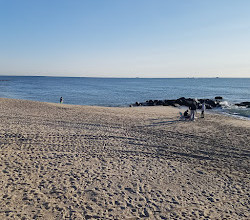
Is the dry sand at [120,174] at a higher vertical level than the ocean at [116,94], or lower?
lower

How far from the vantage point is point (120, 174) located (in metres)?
7.68

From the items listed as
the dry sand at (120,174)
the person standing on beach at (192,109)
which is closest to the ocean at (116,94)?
the person standing on beach at (192,109)

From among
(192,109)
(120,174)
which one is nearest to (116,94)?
(192,109)

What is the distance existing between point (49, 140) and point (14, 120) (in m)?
5.83

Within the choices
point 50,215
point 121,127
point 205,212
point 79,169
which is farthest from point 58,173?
point 121,127

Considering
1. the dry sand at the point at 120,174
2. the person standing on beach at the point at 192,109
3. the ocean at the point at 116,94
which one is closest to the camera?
the dry sand at the point at 120,174

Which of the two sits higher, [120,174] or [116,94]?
[116,94]

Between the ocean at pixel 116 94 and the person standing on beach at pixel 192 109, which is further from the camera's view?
the ocean at pixel 116 94

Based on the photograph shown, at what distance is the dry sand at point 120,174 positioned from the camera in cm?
569

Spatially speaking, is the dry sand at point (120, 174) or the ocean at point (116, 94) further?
the ocean at point (116, 94)

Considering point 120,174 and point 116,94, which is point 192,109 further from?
point 116,94

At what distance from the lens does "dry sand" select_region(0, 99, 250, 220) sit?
569cm

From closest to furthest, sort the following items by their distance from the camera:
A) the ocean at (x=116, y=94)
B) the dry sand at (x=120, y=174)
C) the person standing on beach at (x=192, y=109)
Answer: the dry sand at (x=120, y=174) → the person standing on beach at (x=192, y=109) → the ocean at (x=116, y=94)

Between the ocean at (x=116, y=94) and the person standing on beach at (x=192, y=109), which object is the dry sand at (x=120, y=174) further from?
the ocean at (x=116, y=94)
